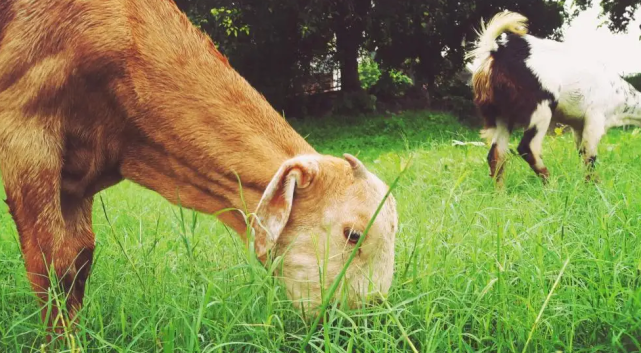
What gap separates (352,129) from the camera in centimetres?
1580

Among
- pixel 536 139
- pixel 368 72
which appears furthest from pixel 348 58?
pixel 536 139

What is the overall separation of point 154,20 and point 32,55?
22.0 inches

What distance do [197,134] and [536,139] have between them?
4.32m

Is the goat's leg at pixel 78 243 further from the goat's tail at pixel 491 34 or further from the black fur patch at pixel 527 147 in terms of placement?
the goat's tail at pixel 491 34

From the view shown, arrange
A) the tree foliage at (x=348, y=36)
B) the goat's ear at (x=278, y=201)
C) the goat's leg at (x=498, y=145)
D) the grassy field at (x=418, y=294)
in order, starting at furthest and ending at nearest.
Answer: the tree foliage at (x=348, y=36) < the goat's leg at (x=498, y=145) < the goat's ear at (x=278, y=201) < the grassy field at (x=418, y=294)

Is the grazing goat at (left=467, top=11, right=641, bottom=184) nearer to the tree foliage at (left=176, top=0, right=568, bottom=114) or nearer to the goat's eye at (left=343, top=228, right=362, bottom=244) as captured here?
the goat's eye at (left=343, top=228, right=362, bottom=244)

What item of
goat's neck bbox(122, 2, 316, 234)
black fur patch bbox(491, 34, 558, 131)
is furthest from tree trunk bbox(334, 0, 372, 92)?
goat's neck bbox(122, 2, 316, 234)

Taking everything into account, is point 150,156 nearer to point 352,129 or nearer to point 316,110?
point 352,129

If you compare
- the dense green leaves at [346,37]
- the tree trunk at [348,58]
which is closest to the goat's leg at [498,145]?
the dense green leaves at [346,37]

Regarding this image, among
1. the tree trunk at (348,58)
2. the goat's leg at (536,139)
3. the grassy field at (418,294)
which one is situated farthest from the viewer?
the tree trunk at (348,58)

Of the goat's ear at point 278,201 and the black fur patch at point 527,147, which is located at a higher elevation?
the goat's ear at point 278,201

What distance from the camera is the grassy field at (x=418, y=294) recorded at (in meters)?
2.14

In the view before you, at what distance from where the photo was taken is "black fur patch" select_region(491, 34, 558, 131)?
6.04m

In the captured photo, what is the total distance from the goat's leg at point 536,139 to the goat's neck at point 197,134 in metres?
3.77
